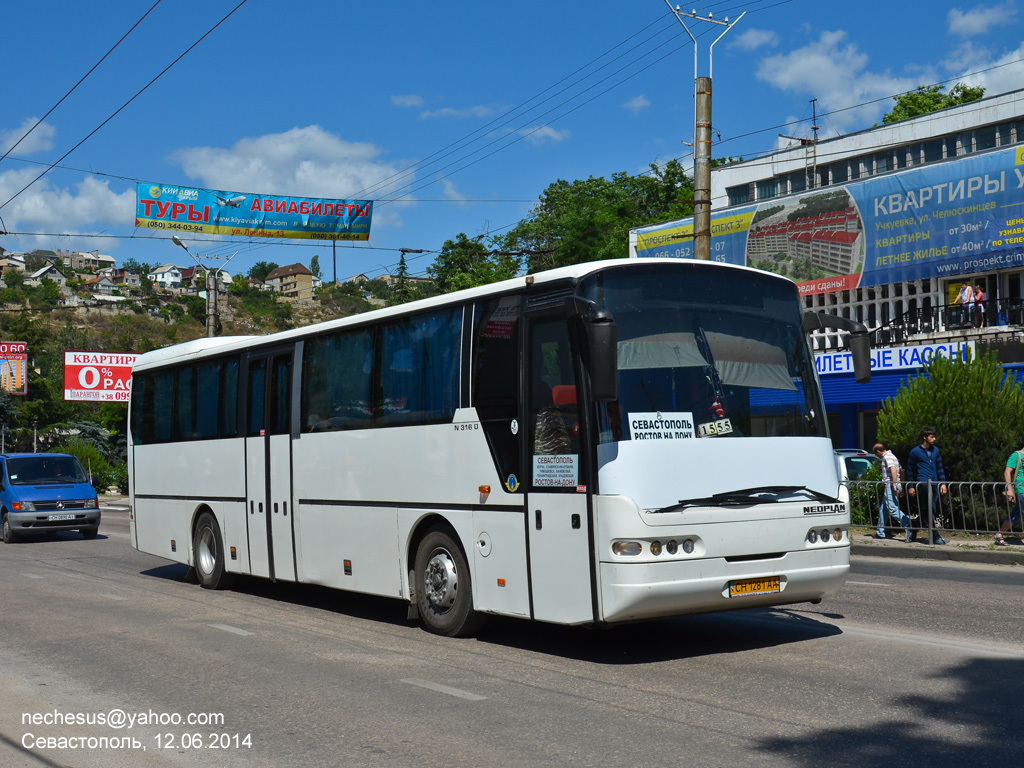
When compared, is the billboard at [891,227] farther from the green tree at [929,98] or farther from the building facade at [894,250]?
the green tree at [929,98]

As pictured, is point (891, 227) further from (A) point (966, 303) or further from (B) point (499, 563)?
(B) point (499, 563)

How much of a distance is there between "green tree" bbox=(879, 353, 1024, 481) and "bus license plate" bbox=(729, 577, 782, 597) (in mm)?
11789

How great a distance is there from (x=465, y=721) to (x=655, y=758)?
139cm

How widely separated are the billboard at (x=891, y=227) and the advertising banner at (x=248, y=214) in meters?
14.3

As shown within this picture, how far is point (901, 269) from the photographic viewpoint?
105 feet

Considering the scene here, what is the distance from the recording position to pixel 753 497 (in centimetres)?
839

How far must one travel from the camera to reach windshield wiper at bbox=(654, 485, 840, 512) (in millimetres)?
8117

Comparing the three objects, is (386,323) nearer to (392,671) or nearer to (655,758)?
(392,671)

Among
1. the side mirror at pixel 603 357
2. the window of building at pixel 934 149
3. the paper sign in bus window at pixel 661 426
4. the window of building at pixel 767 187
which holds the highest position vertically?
the window of building at pixel 767 187

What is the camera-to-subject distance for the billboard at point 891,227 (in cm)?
2938

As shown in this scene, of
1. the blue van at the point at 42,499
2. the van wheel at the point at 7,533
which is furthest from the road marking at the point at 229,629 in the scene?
the van wheel at the point at 7,533

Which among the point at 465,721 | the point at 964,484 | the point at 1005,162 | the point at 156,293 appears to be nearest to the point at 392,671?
the point at 465,721

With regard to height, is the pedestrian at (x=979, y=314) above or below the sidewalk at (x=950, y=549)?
above

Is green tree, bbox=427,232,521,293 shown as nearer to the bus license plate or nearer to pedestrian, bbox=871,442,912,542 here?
pedestrian, bbox=871,442,912,542
